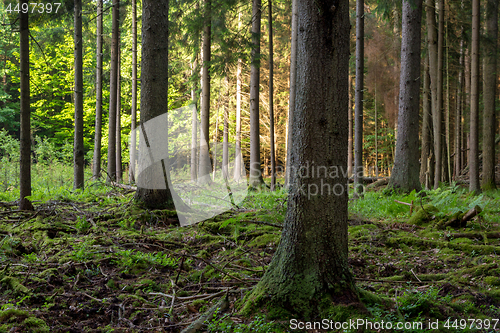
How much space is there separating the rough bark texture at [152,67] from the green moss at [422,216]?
476cm

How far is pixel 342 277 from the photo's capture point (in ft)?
9.21

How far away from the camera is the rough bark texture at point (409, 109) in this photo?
9.17 meters


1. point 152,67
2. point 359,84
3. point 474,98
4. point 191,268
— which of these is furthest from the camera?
point 474,98

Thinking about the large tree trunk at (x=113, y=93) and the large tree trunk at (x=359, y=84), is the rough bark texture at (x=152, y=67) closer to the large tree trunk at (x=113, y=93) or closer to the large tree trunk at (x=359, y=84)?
the large tree trunk at (x=359, y=84)

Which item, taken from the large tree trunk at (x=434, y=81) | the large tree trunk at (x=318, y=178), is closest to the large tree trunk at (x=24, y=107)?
the large tree trunk at (x=318, y=178)

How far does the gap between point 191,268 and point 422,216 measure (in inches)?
174

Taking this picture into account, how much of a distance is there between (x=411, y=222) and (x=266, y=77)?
21.4 meters

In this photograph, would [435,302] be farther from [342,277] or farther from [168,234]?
[168,234]

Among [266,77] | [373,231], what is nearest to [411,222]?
[373,231]

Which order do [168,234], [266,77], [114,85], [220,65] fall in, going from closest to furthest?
[168,234] < [220,65] < [114,85] < [266,77]

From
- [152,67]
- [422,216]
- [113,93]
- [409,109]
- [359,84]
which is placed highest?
[113,93]

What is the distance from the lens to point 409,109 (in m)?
9.26

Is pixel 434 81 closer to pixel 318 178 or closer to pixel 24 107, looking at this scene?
pixel 318 178

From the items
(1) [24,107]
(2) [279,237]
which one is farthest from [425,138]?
(1) [24,107]
